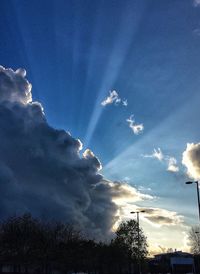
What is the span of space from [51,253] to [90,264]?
48.5 ft

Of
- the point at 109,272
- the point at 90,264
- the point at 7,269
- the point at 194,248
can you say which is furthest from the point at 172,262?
the point at 7,269

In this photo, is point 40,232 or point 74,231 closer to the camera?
point 40,232

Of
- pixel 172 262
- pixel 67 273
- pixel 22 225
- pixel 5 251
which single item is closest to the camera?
pixel 5 251

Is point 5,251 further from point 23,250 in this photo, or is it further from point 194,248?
point 194,248

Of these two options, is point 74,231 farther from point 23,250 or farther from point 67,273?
point 23,250

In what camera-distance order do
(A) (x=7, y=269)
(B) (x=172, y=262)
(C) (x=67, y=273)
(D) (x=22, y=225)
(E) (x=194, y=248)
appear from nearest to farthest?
(D) (x=22, y=225) < (C) (x=67, y=273) < (A) (x=7, y=269) < (B) (x=172, y=262) < (E) (x=194, y=248)

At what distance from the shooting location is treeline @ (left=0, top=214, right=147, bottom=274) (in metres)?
87.9

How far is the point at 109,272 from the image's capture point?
10819 cm

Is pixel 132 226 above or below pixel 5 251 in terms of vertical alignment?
above

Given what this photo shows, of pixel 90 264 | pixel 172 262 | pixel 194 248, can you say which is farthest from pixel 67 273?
pixel 194 248

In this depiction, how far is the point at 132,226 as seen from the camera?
88.6 metres

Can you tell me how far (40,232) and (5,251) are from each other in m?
10.4

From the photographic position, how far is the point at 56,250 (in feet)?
304

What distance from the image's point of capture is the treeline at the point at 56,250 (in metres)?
87.9
